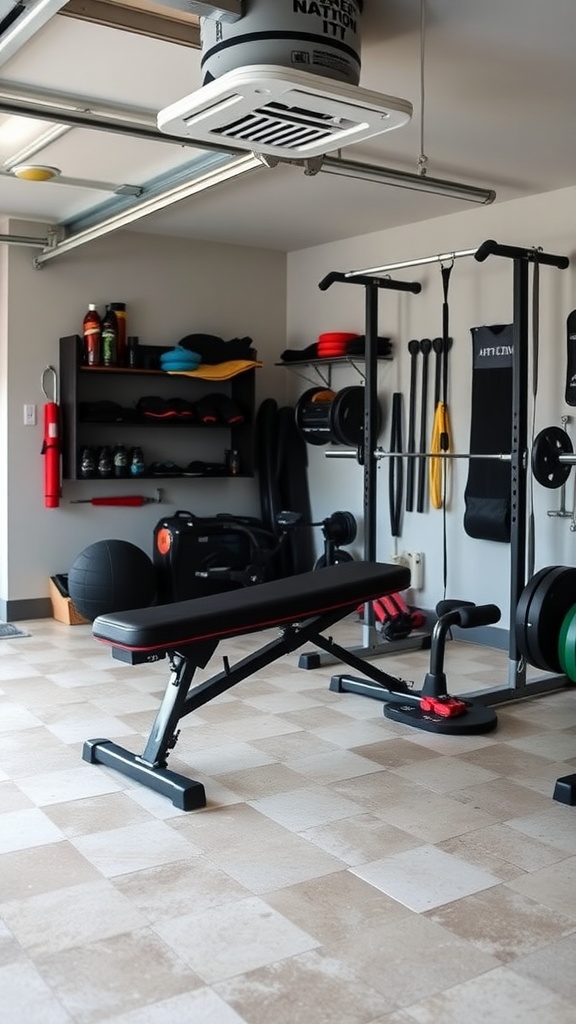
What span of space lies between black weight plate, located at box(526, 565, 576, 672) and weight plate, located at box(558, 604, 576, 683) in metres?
0.03

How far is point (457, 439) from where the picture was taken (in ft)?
19.6

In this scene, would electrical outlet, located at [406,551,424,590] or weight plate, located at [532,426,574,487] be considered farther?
electrical outlet, located at [406,551,424,590]

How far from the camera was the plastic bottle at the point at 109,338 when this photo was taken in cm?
634

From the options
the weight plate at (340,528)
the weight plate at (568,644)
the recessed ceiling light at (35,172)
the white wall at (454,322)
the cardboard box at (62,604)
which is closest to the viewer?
the weight plate at (568,644)

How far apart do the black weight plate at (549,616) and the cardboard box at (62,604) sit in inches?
123

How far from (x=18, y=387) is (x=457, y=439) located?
2800 millimetres

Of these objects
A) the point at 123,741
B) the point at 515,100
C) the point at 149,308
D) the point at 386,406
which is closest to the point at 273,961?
the point at 123,741

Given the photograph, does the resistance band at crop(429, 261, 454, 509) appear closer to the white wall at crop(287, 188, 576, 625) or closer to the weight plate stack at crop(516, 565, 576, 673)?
the white wall at crop(287, 188, 576, 625)

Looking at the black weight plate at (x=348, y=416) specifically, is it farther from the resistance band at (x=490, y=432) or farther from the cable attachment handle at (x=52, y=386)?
the cable attachment handle at (x=52, y=386)

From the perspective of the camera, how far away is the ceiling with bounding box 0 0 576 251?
3.26 meters

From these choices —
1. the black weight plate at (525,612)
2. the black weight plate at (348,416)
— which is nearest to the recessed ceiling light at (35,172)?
the black weight plate at (348,416)

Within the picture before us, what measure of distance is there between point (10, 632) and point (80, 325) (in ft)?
6.73

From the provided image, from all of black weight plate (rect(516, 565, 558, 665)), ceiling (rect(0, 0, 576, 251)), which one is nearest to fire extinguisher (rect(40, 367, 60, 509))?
ceiling (rect(0, 0, 576, 251))

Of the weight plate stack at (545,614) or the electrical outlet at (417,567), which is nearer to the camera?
the weight plate stack at (545,614)
